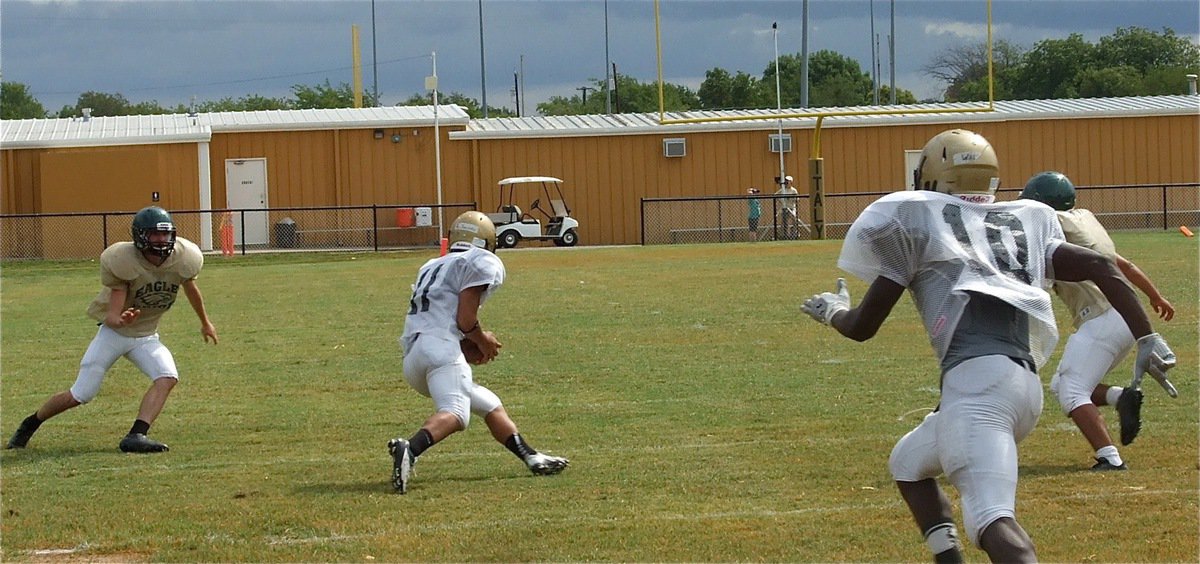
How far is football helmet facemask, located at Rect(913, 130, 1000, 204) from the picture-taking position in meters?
4.94

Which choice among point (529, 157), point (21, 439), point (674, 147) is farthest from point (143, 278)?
point (674, 147)

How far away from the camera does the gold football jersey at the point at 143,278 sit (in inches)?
364

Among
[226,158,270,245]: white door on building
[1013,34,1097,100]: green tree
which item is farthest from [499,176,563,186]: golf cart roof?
[1013,34,1097,100]: green tree

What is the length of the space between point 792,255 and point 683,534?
20.0 m

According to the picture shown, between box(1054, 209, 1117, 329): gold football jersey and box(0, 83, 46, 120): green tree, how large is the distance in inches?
3681

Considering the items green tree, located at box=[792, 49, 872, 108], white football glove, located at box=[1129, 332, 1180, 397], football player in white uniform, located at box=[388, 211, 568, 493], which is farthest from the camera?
green tree, located at box=[792, 49, 872, 108]


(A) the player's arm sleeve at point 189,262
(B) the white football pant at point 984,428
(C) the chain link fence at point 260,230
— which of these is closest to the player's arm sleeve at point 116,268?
(A) the player's arm sleeve at point 189,262

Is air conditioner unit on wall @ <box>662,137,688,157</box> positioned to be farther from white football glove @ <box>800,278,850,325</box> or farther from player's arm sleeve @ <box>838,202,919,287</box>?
player's arm sleeve @ <box>838,202,919,287</box>

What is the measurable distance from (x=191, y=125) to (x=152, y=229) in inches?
1209

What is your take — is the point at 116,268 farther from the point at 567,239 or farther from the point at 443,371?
the point at 567,239

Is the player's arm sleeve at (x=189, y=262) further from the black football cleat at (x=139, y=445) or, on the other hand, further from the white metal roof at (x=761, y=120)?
the white metal roof at (x=761, y=120)

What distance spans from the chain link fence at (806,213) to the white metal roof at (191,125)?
6404 mm

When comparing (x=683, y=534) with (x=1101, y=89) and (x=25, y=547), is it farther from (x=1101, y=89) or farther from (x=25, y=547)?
(x=1101, y=89)

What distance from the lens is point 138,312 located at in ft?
30.8
